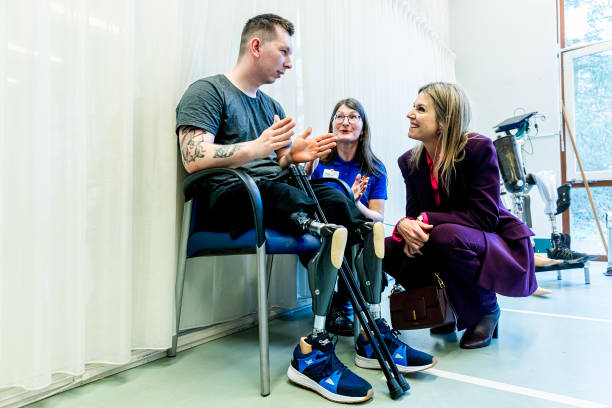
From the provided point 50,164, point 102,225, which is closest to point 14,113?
point 50,164

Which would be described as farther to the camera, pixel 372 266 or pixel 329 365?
pixel 372 266

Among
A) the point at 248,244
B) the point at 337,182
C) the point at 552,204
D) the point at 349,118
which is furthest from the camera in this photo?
the point at 552,204

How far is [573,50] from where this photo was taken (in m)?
4.16

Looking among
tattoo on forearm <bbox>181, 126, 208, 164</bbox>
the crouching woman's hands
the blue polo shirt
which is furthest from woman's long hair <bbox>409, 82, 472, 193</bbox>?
tattoo on forearm <bbox>181, 126, 208, 164</bbox>

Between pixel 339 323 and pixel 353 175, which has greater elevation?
pixel 353 175

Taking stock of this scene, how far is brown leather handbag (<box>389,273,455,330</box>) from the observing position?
1361 mm

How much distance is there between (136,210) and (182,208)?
184 mm

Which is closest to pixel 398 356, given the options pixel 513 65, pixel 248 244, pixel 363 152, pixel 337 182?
pixel 248 244

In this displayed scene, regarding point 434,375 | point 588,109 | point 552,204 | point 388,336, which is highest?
point 588,109

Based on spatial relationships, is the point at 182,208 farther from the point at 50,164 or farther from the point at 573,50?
the point at 573,50

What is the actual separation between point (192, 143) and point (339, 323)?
101 centimetres

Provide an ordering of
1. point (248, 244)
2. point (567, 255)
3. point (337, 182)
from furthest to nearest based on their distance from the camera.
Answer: point (567, 255), point (337, 182), point (248, 244)

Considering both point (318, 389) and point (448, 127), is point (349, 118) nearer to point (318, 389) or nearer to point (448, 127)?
point (448, 127)

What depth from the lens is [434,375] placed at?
1188 mm
